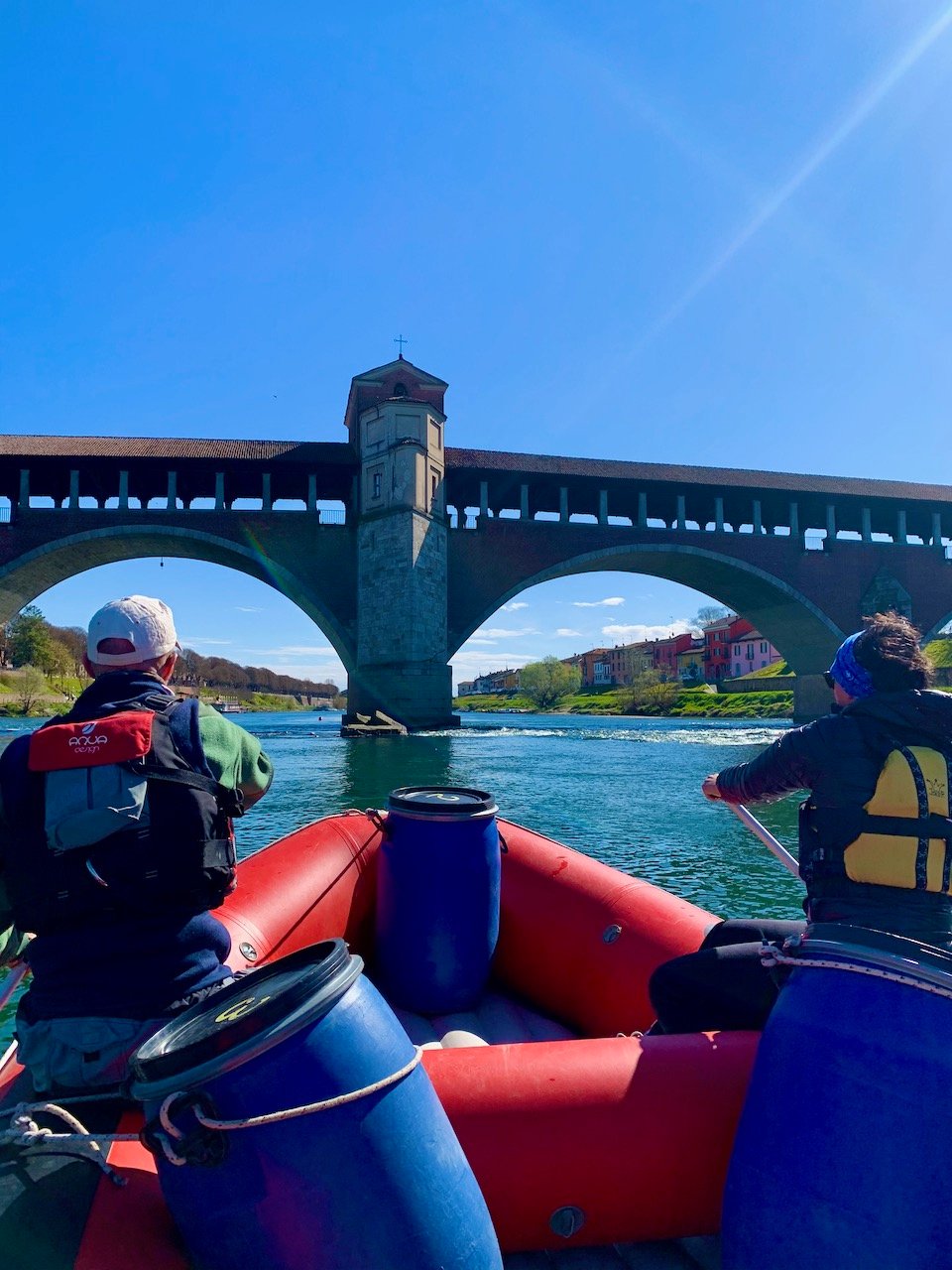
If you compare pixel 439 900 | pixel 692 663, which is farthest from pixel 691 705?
pixel 439 900

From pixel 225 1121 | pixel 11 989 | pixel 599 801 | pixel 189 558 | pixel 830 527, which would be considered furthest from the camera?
pixel 830 527

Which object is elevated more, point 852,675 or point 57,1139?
point 852,675

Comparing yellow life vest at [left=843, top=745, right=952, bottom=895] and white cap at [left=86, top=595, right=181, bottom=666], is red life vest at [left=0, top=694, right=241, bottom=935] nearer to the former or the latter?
white cap at [left=86, top=595, right=181, bottom=666]

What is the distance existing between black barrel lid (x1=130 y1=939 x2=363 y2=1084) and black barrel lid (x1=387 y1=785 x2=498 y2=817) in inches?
62.5

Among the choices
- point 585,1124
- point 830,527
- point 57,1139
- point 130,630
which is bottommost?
point 585,1124

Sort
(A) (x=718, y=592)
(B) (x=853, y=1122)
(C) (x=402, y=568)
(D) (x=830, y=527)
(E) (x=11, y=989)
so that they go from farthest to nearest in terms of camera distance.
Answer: (A) (x=718, y=592) < (D) (x=830, y=527) < (C) (x=402, y=568) < (E) (x=11, y=989) < (B) (x=853, y=1122)

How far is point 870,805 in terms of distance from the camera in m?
1.57

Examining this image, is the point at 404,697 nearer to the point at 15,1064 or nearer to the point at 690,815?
the point at 690,815

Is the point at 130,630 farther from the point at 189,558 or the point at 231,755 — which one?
the point at 189,558

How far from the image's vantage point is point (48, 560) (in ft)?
83.8

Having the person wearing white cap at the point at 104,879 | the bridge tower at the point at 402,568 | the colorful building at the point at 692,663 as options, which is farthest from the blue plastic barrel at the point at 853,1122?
the colorful building at the point at 692,663

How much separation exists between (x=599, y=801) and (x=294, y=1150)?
10.5 meters

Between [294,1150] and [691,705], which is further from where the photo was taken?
[691,705]

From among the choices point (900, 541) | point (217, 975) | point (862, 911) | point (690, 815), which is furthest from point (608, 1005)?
point (900, 541)
